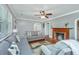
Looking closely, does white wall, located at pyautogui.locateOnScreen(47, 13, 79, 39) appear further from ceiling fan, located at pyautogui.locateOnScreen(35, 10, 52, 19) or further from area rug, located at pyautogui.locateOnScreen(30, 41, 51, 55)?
area rug, located at pyautogui.locateOnScreen(30, 41, 51, 55)

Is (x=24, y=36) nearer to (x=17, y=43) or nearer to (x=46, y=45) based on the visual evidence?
(x=17, y=43)

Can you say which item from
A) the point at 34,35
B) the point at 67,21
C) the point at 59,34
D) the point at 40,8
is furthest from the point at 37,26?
the point at 67,21

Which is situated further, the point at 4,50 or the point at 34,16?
the point at 34,16

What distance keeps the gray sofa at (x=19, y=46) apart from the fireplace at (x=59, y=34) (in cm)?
49

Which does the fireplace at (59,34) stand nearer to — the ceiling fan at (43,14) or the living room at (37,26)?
the living room at (37,26)

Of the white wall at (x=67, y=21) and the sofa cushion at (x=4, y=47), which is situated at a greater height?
the white wall at (x=67, y=21)

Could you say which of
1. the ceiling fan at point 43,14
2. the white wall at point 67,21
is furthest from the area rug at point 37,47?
the ceiling fan at point 43,14

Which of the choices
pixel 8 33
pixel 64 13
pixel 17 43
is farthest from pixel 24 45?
pixel 64 13

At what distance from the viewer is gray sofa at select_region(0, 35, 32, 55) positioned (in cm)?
224

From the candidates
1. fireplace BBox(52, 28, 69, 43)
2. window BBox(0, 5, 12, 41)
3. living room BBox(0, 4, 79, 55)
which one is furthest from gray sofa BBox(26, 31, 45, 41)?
window BBox(0, 5, 12, 41)

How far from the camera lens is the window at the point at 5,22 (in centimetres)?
231

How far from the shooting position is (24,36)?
2.42m

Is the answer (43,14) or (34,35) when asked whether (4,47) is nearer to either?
(34,35)
